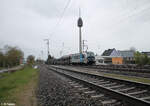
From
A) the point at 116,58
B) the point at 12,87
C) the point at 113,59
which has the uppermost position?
the point at 116,58

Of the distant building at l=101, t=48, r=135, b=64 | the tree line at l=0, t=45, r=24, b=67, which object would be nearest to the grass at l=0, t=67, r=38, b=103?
the distant building at l=101, t=48, r=135, b=64

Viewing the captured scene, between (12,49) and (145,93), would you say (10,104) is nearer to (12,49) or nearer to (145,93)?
(145,93)

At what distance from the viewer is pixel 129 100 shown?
13.9 ft

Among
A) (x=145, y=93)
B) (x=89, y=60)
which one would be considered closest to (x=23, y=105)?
(x=145, y=93)

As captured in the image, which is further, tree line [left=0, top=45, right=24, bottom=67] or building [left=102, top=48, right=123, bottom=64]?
tree line [left=0, top=45, right=24, bottom=67]

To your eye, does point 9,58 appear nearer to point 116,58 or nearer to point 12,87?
point 116,58

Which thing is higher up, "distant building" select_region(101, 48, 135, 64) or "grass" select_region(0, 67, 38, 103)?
"distant building" select_region(101, 48, 135, 64)

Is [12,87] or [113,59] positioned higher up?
[113,59]

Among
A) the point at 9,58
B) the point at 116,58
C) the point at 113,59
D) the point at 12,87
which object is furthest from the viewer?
the point at 9,58

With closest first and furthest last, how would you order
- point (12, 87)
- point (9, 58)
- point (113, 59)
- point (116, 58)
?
Result: point (12, 87), point (116, 58), point (113, 59), point (9, 58)

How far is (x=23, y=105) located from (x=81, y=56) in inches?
1079

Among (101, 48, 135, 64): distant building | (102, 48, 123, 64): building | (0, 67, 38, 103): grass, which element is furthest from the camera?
(102, 48, 123, 64): building

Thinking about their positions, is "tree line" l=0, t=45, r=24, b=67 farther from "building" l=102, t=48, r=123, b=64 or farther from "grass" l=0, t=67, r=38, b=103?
"grass" l=0, t=67, r=38, b=103

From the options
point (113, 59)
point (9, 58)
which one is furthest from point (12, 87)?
point (9, 58)
